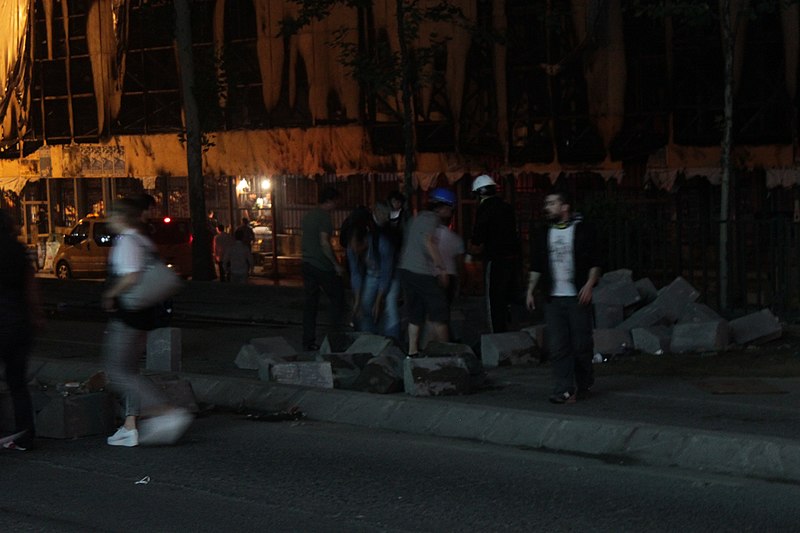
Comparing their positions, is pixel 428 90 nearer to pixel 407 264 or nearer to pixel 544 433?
pixel 407 264

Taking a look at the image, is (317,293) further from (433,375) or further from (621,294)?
(433,375)

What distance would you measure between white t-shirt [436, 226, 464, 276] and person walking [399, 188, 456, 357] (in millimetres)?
226

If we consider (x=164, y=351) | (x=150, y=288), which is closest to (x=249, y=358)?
(x=164, y=351)

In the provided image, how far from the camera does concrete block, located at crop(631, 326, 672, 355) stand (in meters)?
A: 13.3

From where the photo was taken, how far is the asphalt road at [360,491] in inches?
286

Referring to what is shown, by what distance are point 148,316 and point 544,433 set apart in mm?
2804

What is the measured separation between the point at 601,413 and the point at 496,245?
403cm

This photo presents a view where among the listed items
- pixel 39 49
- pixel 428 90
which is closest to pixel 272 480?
pixel 428 90

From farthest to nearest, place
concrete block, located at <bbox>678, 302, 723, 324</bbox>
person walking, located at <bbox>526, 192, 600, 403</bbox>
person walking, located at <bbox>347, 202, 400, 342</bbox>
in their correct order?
person walking, located at <bbox>347, 202, 400, 342</bbox>, concrete block, located at <bbox>678, 302, 723, 324</bbox>, person walking, located at <bbox>526, 192, 600, 403</bbox>

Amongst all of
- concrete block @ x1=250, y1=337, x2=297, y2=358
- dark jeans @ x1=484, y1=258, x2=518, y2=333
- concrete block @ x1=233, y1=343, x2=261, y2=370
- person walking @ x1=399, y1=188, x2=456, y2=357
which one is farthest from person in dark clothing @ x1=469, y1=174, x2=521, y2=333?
concrete block @ x1=233, y1=343, x2=261, y2=370

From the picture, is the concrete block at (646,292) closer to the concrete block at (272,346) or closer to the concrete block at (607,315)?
the concrete block at (607,315)

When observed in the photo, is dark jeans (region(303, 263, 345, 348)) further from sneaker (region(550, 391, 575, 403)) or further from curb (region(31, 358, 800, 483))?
sneaker (region(550, 391, 575, 403))

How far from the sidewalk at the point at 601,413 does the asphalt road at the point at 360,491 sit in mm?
267

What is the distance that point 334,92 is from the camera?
110 feet
